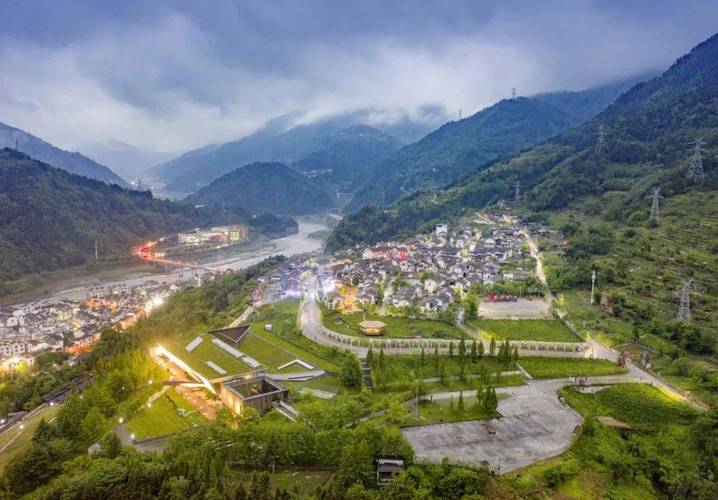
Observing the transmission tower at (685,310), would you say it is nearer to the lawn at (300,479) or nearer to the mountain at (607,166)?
the lawn at (300,479)

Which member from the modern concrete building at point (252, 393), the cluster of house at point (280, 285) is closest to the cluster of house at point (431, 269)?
the cluster of house at point (280, 285)

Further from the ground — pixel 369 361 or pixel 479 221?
pixel 479 221

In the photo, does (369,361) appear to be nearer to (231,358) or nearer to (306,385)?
(306,385)

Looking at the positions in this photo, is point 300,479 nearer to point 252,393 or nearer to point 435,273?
point 252,393

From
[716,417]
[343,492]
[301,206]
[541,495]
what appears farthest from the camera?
[301,206]

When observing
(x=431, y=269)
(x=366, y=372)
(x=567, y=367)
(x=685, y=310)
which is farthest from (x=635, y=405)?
(x=431, y=269)

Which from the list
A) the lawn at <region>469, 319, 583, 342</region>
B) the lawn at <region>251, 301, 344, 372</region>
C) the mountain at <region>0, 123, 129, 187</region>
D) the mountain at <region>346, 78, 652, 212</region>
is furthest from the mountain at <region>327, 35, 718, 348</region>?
the mountain at <region>0, 123, 129, 187</region>

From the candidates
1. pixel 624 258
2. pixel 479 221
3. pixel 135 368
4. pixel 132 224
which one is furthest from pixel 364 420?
pixel 132 224
